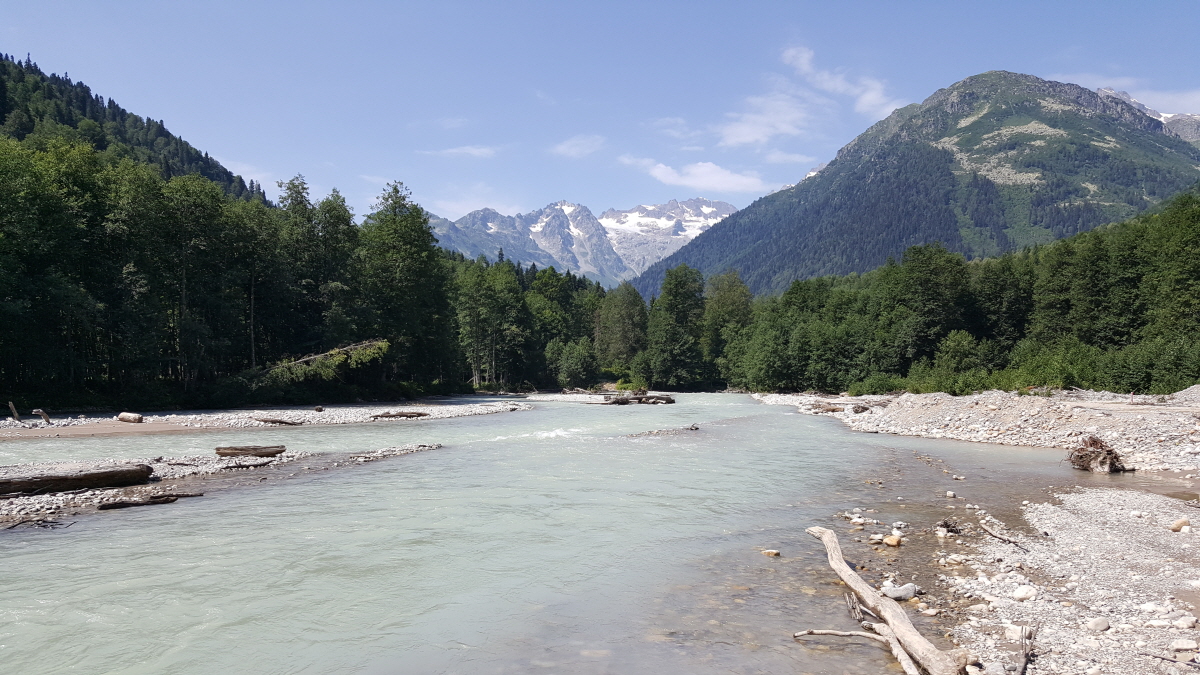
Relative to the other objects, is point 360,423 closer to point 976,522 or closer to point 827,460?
point 827,460

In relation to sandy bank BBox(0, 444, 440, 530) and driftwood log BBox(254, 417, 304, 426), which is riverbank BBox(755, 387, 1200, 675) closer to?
sandy bank BBox(0, 444, 440, 530)

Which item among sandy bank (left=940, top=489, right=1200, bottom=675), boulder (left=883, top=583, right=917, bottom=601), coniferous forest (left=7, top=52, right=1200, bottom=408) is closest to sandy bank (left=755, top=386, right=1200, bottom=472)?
coniferous forest (left=7, top=52, right=1200, bottom=408)

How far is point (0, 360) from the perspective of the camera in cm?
3338

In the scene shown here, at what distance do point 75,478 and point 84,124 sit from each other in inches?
5424

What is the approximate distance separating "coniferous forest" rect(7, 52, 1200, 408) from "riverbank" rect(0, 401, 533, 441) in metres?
5.27

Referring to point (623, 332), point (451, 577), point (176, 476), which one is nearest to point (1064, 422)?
point (451, 577)

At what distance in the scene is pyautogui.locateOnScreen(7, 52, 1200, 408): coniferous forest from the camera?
34.6m

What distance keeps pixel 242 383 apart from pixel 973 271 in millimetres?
73013

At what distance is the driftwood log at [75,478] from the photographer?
14.2 metres

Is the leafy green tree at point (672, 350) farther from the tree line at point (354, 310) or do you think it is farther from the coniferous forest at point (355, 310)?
the tree line at point (354, 310)

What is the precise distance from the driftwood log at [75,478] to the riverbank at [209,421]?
42.6 feet

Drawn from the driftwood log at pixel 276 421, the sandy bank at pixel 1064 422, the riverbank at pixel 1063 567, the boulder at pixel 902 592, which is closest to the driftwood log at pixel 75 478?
the driftwood log at pixel 276 421

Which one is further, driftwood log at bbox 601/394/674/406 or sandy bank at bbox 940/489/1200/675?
driftwood log at bbox 601/394/674/406

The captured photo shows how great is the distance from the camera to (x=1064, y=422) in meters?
25.9
